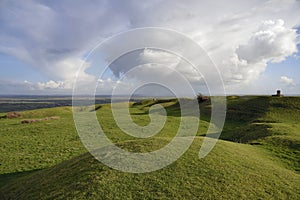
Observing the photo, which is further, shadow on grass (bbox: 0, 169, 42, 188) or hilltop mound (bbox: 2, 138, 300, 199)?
shadow on grass (bbox: 0, 169, 42, 188)

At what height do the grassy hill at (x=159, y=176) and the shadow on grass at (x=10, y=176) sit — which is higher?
the grassy hill at (x=159, y=176)

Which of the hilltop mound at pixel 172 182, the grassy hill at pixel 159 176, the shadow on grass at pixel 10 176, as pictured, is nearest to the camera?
the hilltop mound at pixel 172 182

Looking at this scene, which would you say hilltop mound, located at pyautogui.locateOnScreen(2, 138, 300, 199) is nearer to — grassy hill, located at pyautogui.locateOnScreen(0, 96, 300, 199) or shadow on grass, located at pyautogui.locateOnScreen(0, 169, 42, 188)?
grassy hill, located at pyautogui.locateOnScreen(0, 96, 300, 199)

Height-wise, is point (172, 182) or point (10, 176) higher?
point (172, 182)

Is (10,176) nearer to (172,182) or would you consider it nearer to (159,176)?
(159,176)

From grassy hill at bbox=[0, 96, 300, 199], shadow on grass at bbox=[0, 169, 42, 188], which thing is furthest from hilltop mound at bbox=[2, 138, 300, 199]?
shadow on grass at bbox=[0, 169, 42, 188]

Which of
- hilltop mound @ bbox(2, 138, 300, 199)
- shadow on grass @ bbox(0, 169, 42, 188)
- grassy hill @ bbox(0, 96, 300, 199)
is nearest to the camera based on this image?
hilltop mound @ bbox(2, 138, 300, 199)

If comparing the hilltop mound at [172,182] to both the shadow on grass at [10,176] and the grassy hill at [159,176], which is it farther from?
the shadow on grass at [10,176]

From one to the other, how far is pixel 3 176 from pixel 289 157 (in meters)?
25.2

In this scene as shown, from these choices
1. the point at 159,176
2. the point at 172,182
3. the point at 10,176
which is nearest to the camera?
the point at 172,182

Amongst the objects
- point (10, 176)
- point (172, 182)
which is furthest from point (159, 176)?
point (10, 176)

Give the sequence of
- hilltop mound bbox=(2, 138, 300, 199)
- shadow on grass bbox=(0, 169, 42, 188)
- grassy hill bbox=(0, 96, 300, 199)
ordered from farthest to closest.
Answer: shadow on grass bbox=(0, 169, 42, 188)
grassy hill bbox=(0, 96, 300, 199)
hilltop mound bbox=(2, 138, 300, 199)

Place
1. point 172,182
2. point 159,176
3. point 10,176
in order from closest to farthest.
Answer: point 172,182 → point 159,176 → point 10,176

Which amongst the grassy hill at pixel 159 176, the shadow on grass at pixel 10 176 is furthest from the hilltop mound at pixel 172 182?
the shadow on grass at pixel 10 176
